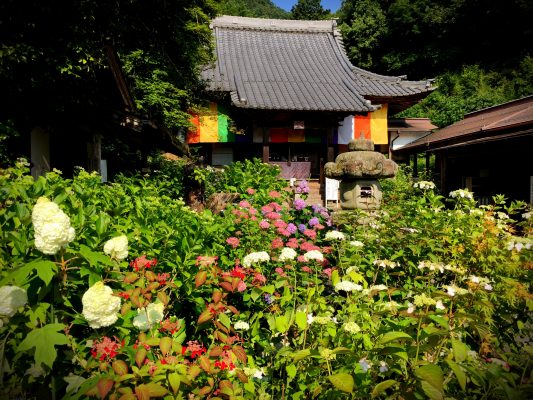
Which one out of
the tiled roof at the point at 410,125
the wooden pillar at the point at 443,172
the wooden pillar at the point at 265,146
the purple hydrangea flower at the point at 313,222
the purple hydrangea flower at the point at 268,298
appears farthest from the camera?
the tiled roof at the point at 410,125

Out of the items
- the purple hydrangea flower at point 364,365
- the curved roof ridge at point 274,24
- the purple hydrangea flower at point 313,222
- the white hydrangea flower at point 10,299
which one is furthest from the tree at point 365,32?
the white hydrangea flower at point 10,299

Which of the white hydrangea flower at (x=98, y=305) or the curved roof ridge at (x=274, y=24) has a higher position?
the curved roof ridge at (x=274, y=24)

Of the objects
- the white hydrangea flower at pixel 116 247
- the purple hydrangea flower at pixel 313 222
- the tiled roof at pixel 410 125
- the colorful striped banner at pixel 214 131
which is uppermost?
the tiled roof at pixel 410 125

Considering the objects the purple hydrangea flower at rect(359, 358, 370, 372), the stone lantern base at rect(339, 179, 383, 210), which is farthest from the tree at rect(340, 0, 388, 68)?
the purple hydrangea flower at rect(359, 358, 370, 372)

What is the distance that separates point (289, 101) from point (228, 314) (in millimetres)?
12046

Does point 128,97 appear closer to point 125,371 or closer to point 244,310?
point 244,310

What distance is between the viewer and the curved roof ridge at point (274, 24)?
59.1 ft

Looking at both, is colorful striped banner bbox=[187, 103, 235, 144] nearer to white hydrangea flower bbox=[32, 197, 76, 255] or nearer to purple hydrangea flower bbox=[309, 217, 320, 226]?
purple hydrangea flower bbox=[309, 217, 320, 226]

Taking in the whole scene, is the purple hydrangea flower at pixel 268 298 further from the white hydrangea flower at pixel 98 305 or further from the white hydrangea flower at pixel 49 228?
the white hydrangea flower at pixel 49 228

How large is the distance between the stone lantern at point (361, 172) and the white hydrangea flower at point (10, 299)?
510 cm

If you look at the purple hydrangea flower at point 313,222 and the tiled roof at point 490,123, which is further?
the tiled roof at point 490,123

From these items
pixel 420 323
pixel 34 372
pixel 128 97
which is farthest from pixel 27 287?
pixel 128 97

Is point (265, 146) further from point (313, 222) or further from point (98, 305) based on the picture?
point (98, 305)

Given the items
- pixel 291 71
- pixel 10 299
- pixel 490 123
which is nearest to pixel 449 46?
pixel 291 71
